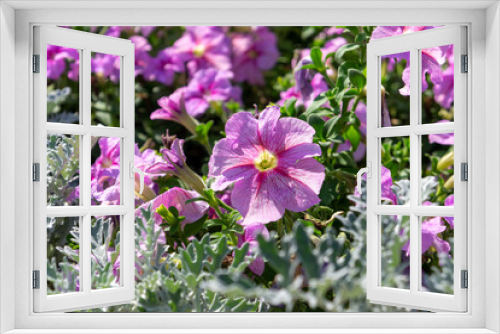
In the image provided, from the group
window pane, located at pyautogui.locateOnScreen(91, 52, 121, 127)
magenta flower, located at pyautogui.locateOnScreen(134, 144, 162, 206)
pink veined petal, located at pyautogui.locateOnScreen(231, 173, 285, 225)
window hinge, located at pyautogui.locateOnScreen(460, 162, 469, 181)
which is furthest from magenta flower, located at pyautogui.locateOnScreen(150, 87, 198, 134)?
window hinge, located at pyautogui.locateOnScreen(460, 162, 469, 181)

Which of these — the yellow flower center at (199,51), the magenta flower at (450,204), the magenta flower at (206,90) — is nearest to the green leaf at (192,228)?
the magenta flower at (206,90)

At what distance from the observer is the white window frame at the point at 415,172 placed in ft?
5.33

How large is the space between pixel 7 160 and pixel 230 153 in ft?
1.92

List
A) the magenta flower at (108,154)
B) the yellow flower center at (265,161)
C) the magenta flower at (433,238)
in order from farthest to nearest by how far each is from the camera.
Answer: the magenta flower at (108,154)
the yellow flower center at (265,161)
the magenta flower at (433,238)

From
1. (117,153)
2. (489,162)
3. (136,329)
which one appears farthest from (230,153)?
(489,162)

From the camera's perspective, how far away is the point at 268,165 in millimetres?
1790

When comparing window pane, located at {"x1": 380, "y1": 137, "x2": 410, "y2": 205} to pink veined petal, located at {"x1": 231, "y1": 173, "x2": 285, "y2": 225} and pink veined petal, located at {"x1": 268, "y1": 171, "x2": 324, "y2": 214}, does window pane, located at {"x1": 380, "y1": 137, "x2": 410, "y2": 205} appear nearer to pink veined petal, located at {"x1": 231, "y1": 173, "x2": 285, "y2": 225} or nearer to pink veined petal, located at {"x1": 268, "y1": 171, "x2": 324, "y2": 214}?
pink veined petal, located at {"x1": 268, "y1": 171, "x2": 324, "y2": 214}

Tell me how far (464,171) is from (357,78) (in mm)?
407

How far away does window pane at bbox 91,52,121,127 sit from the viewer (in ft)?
7.47

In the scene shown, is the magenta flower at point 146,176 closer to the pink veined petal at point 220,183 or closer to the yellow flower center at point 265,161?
the pink veined petal at point 220,183

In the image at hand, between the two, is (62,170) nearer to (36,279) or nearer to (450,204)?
(36,279)

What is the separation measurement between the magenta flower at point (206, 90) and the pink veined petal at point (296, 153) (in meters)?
0.58

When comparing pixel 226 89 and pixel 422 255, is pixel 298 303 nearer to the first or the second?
pixel 422 255

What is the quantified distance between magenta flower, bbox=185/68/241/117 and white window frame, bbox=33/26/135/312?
0.58 metres
